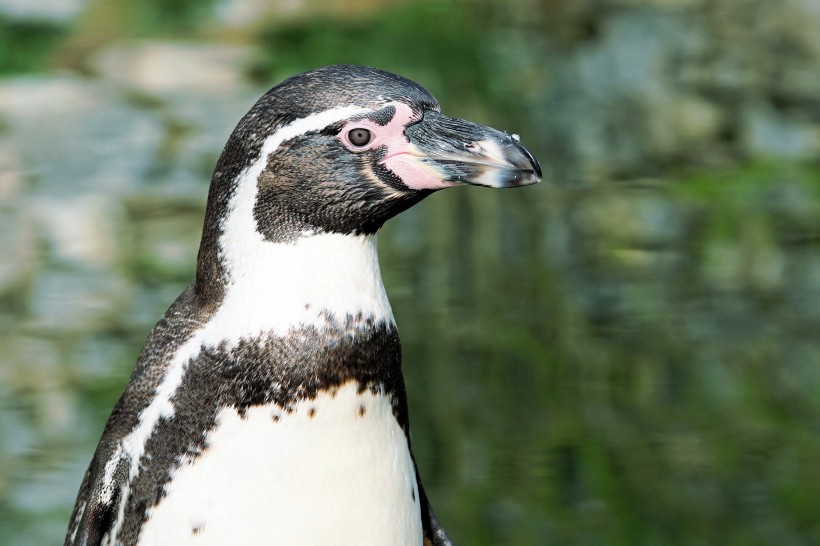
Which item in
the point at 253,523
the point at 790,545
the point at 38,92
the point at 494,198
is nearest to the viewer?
the point at 253,523

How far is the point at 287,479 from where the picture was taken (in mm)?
1646

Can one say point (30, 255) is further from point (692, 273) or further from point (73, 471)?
point (692, 273)

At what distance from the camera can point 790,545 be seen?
10.1ft

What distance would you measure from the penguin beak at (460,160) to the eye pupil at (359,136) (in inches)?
1.5

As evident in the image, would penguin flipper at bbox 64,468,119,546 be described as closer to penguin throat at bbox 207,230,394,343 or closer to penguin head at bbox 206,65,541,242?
penguin throat at bbox 207,230,394,343

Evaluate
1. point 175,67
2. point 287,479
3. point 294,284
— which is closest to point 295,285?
point 294,284

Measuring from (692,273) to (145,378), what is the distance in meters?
2.86

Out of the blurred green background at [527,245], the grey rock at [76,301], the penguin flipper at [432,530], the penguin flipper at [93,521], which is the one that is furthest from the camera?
the grey rock at [76,301]

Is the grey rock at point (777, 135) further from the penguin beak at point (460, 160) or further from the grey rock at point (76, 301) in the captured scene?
A: the penguin beak at point (460, 160)

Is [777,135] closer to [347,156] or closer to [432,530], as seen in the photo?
[432,530]

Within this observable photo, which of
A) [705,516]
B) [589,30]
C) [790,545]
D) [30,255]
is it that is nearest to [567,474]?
[705,516]

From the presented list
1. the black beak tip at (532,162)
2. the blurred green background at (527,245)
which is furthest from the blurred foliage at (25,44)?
the black beak tip at (532,162)

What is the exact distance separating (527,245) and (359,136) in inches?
107

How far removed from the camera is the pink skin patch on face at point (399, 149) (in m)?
1.63
